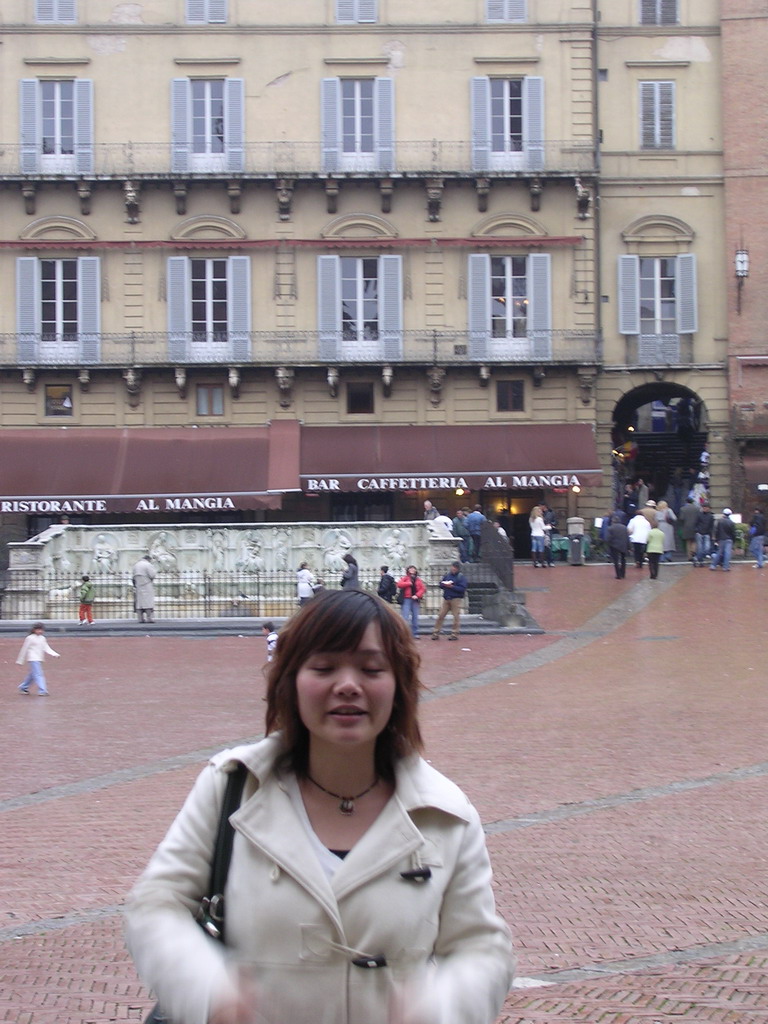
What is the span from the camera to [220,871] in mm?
2996

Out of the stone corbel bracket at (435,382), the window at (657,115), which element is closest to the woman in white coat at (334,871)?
the stone corbel bracket at (435,382)

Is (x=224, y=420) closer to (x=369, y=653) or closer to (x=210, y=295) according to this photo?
(x=210, y=295)

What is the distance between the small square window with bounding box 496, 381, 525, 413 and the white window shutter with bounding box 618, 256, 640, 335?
3297mm

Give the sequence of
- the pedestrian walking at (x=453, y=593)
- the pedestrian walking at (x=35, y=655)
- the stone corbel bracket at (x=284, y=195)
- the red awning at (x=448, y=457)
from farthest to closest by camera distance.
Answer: the stone corbel bracket at (x=284, y=195), the red awning at (x=448, y=457), the pedestrian walking at (x=453, y=593), the pedestrian walking at (x=35, y=655)

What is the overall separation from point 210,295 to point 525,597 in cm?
1522

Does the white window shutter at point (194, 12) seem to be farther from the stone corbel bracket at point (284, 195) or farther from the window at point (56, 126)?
the stone corbel bracket at point (284, 195)

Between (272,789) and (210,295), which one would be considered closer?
(272,789)

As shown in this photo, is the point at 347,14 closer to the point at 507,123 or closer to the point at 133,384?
the point at 507,123

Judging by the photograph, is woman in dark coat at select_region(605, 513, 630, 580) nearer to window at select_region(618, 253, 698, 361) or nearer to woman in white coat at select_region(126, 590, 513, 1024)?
window at select_region(618, 253, 698, 361)

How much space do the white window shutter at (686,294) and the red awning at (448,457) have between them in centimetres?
415

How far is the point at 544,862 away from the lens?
8898mm

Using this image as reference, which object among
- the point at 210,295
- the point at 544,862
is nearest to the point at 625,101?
the point at 210,295

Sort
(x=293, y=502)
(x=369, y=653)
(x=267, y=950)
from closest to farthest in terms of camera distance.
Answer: (x=267, y=950) < (x=369, y=653) < (x=293, y=502)

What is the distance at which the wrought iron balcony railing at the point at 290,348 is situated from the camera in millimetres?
38344
